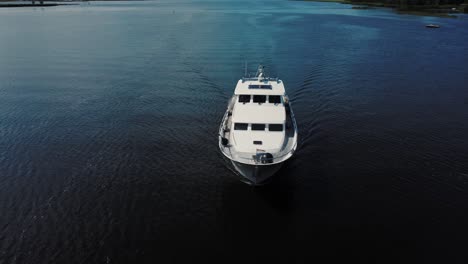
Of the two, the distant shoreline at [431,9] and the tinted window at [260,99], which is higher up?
the distant shoreline at [431,9]

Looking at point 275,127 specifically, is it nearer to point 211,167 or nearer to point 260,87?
point 260,87

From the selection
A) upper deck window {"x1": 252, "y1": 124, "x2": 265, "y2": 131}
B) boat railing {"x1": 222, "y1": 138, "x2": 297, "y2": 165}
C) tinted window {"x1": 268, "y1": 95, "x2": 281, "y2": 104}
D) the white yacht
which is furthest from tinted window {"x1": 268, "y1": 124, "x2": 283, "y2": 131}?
tinted window {"x1": 268, "y1": 95, "x2": 281, "y2": 104}

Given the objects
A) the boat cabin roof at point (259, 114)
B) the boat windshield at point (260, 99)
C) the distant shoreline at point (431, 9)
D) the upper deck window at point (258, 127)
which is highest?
the distant shoreline at point (431, 9)

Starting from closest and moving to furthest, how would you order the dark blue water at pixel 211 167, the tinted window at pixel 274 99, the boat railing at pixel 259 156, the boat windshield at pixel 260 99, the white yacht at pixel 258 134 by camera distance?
1. the dark blue water at pixel 211 167
2. the boat railing at pixel 259 156
3. the white yacht at pixel 258 134
4. the tinted window at pixel 274 99
5. the boat windshield at pixel 260 99

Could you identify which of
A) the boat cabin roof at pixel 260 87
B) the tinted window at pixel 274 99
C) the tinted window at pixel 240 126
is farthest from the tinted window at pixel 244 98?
the tinted window at pixel 240 126

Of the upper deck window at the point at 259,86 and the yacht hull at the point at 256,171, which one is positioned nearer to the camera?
the yacht hull at the point at 256,171

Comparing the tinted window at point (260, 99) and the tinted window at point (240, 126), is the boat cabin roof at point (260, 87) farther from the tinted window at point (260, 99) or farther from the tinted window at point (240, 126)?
the tinted window at point (240, 126)

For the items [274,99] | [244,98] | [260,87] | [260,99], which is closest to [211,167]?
[244,98]

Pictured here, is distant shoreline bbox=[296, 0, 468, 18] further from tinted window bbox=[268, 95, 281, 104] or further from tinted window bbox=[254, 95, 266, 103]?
tinted window bbox=[254, 95, 266, 103]

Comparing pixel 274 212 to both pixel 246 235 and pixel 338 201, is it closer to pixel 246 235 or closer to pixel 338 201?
pixel 246 235
